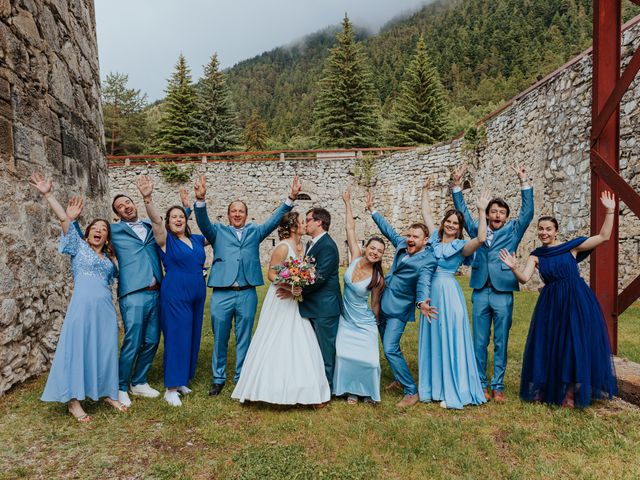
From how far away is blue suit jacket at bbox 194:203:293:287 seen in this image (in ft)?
14.4

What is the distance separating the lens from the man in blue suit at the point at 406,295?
161 inches

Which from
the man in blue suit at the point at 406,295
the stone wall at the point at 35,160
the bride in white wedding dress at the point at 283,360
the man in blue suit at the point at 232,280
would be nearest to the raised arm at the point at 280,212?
the man in blue suit at the point at 232,280

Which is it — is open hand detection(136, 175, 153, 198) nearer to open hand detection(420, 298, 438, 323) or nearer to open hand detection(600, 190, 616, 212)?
open hand detection(420, 298, 438, 323)

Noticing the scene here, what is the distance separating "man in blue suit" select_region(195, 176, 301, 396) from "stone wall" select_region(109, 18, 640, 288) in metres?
6.24

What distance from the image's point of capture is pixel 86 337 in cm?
358

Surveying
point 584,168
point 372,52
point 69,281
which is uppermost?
point 372,52

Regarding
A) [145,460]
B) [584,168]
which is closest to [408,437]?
[145,460]

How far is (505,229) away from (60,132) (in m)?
4.83

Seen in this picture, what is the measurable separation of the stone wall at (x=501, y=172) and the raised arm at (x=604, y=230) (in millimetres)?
4229

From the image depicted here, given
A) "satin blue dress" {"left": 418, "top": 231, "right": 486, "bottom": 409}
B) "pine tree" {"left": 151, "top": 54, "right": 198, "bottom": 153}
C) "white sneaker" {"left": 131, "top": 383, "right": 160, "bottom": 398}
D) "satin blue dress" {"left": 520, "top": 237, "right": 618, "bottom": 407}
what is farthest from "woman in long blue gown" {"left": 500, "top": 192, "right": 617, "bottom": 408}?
"pine tree" {"left": 151, "top": 54, "right": 198, "bottom": 153}

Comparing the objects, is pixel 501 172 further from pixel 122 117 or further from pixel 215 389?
pixel 122 117

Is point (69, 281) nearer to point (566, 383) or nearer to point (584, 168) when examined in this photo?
point (566, 383)

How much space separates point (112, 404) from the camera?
3.85 metres

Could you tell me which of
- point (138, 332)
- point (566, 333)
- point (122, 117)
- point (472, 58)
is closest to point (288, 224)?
point (138, 332)
